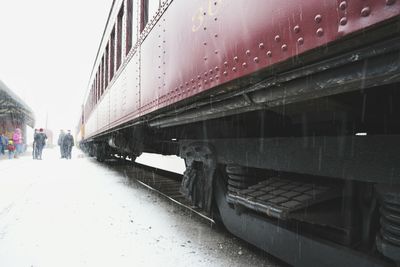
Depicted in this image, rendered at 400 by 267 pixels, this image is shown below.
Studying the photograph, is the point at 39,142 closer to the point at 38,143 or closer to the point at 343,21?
the point at 38,143

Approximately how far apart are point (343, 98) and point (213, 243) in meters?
1.63

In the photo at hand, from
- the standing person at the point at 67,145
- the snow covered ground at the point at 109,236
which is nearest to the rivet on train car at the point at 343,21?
the snow covered ground at the point at 109,236

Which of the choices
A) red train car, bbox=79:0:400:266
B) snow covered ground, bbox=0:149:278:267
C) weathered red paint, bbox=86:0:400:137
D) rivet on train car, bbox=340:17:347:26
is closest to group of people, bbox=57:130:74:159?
snow covered ground, bbox=0:149:278:267

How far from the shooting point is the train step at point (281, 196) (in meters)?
1.90

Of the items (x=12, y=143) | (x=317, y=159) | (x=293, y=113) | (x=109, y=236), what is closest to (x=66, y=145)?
(x=12, y=143)

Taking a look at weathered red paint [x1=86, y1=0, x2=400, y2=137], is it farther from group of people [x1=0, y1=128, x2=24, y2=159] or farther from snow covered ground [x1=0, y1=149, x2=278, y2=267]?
group of people [x1=0, y1=128, x2=24, y2=159]

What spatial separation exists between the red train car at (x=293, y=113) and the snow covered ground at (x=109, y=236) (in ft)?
0.88

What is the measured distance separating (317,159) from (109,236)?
6.45ft

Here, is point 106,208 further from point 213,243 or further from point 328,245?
point 328,245

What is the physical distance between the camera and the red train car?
123 centimetres

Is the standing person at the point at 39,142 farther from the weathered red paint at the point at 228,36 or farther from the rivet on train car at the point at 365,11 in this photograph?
the rivet on train car at the point at 365,11

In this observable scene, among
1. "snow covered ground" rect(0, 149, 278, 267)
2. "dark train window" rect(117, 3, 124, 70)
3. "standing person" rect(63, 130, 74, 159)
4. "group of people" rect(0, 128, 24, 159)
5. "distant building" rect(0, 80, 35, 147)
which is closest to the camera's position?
"snow covered ground" rect(0, 149, 278, 267)

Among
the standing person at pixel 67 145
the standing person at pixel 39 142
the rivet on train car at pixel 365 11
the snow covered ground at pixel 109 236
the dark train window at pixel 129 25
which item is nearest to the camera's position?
the rivet on train car at pixel 365 11

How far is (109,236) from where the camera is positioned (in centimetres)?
293
